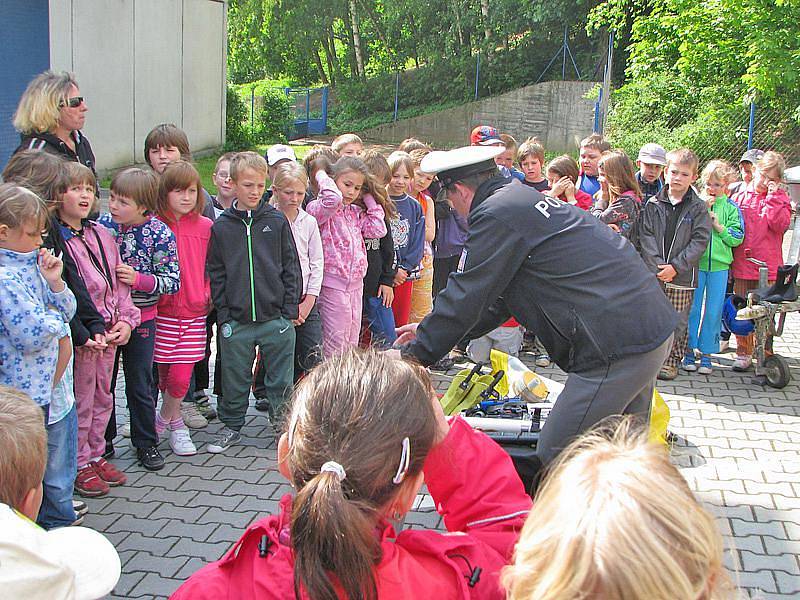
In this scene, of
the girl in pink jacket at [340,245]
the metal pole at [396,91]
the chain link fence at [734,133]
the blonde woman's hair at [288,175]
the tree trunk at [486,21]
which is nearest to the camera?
the blonde woman's hair at [288,175]

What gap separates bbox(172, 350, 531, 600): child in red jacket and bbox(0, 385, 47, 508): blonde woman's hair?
74 cm

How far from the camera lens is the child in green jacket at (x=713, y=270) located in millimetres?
7422

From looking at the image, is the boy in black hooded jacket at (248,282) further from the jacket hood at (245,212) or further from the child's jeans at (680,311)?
the child's jeans at (680,311)

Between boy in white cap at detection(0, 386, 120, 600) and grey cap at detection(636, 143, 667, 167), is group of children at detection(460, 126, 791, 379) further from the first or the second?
boy in white cap at detection(0, 386, 120, 600)

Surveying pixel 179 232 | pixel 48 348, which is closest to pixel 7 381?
pixel 48 348

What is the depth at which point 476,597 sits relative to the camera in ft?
6.34

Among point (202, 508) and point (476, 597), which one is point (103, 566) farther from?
point (202, 508)

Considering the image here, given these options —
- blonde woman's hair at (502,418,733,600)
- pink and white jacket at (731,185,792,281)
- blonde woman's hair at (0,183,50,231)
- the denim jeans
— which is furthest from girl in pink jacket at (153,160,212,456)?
pink and white jacket at (731,185,792,281)

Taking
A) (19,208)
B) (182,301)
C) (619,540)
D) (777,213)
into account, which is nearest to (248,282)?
(182,301)

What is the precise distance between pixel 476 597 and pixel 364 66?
3390 centimetres

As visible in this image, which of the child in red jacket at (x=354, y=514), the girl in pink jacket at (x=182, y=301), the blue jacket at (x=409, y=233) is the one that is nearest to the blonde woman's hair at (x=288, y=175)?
the girl in pink jacket at (x=182, y=301)

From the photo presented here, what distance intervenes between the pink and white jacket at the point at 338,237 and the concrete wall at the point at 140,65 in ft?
33.4

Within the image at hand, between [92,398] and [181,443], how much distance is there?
821 millimetres

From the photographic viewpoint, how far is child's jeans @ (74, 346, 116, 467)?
4613 mm
